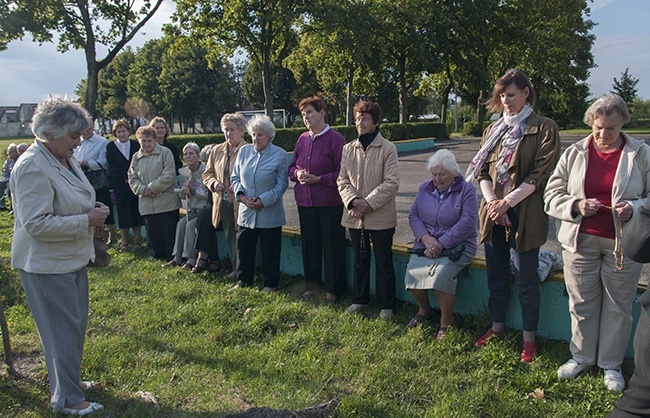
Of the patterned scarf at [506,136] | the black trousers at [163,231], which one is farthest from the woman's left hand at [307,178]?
the black trousers at [163,231]

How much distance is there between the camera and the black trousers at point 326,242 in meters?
5.23

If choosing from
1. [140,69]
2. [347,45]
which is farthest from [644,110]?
[140,69]

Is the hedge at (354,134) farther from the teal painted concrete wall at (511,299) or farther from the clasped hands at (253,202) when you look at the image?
the teal painted concrete wall at (511,299)

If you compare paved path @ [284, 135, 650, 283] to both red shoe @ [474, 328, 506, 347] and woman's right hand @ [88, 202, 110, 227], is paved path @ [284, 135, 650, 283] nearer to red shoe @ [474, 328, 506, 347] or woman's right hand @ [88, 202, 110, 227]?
red shoe @ [474, 328, 506, 347]

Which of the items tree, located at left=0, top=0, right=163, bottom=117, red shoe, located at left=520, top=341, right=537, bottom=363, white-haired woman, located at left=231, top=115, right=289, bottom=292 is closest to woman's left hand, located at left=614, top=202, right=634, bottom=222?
red shoe, located at left=520, top=341, right=537, bottom=363

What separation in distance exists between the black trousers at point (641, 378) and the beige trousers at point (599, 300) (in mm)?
1166

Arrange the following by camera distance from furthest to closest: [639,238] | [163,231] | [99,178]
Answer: [99,178]
[163,231]
[639,238]

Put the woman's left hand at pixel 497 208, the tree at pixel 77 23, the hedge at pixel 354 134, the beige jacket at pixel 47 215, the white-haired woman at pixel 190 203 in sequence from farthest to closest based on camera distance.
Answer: the hedge at pixel 354 134 → the tree at pixel 77 23 → the white-haired woman at pixel 190 203 → the woman's left hand at pixel 497 208 → the beige jacket at pixel 47 215

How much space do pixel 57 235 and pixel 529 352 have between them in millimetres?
3393

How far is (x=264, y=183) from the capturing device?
18.2ft

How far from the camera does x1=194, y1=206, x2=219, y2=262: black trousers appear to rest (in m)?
6.38

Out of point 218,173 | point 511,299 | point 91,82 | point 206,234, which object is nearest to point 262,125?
point 218,173

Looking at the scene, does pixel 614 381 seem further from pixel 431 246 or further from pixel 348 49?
pixel 348 49

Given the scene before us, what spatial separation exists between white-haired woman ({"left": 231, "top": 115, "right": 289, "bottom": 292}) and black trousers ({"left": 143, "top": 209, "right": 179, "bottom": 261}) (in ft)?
5.61
